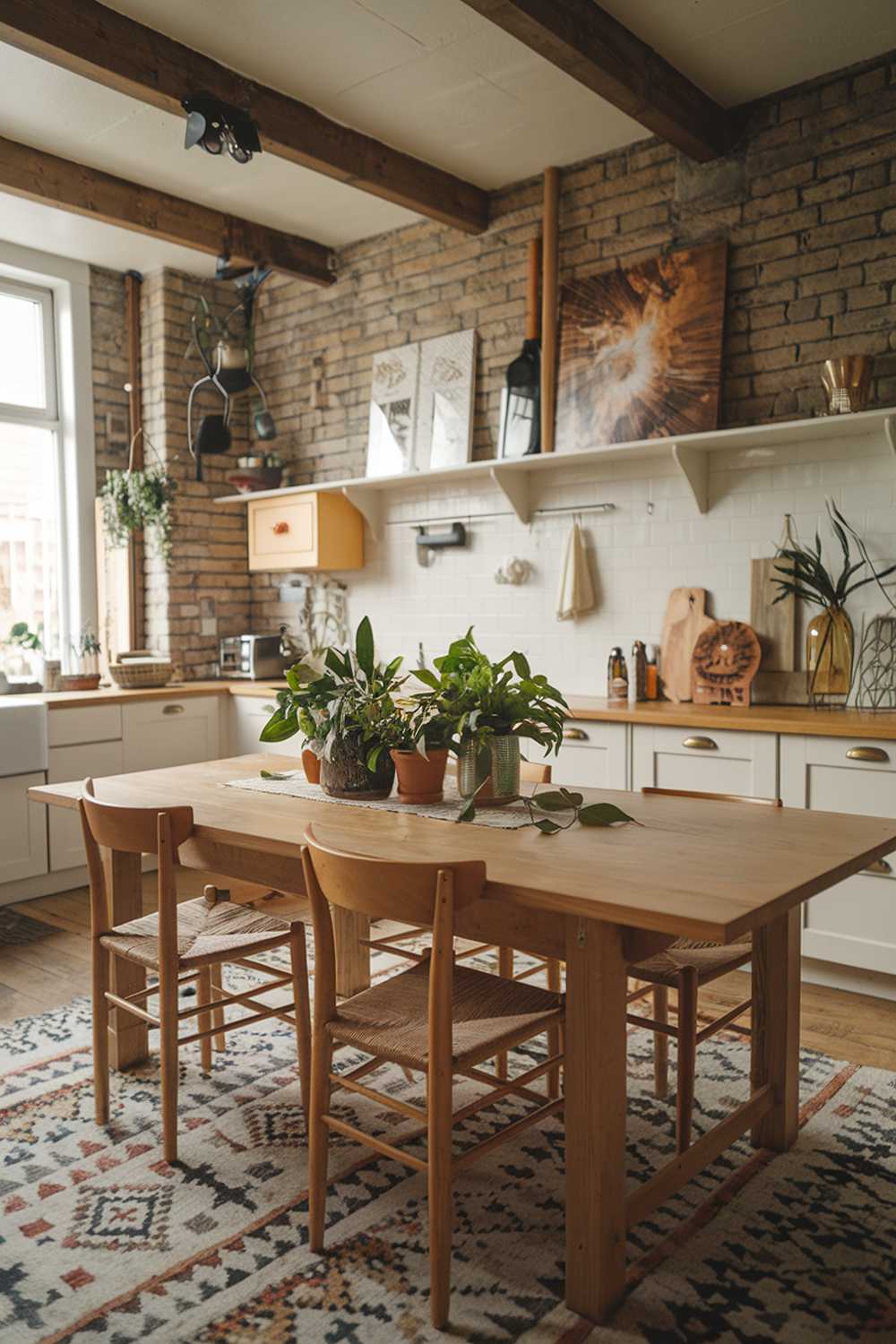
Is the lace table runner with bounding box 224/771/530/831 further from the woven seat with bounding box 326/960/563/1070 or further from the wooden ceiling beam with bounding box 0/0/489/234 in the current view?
the wooden ceiling beam with bounding box 0/0/489/234

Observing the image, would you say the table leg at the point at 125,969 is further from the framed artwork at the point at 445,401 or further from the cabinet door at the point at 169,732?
the framed artwork at the point at 445,401

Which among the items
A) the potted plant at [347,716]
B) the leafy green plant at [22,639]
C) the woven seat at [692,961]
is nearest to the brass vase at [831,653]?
the woven seat at [692,961]

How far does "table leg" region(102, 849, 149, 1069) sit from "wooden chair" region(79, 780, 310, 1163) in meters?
0.07

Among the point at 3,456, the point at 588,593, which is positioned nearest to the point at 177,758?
the point at 3,456

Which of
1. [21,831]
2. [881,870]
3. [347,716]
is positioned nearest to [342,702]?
[347,716]

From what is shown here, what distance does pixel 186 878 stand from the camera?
196 inches

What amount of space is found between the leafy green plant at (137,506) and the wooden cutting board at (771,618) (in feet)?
10.3

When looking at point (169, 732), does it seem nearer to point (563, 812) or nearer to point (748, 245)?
point (563, 812)

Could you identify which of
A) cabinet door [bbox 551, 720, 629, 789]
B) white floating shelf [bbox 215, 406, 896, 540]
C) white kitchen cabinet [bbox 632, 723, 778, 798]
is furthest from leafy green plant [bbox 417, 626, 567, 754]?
white floating shelf [bbox 215, 406, 896, 540]

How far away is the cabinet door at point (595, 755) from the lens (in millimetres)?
3943

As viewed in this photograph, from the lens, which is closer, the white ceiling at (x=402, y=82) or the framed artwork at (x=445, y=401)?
the white ceiling at (x=402, y=82)

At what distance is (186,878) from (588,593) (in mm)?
2299

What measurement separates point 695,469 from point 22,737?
10.1ft

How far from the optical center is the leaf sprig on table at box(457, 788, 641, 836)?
2304mm
